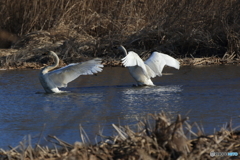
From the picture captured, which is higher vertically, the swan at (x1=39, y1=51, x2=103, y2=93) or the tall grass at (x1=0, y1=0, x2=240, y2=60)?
the tall grass at (x1=0, y1=0, x2=240, y2=60)

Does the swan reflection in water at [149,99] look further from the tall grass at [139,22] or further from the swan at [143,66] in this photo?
the tall grass at [139,22]

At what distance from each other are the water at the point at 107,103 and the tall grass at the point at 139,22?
252cm

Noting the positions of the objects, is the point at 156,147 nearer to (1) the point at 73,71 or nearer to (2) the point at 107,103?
(2) the point at 107,103

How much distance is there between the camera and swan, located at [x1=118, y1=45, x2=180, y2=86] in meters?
9.22

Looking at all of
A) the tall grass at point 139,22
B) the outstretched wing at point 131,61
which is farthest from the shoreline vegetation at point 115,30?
the outstretched wing at point 131,61

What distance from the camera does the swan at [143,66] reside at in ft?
30.2

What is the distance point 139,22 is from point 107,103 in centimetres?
800

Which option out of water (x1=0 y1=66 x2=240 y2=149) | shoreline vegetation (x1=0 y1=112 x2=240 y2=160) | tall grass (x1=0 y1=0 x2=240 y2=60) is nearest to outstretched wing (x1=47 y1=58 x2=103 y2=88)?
water (x1=0 y1=66 x2=240 y2=149)

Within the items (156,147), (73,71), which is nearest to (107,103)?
(73,71)

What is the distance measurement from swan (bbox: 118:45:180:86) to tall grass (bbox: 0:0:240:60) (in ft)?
12.2

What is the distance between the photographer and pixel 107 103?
771cm

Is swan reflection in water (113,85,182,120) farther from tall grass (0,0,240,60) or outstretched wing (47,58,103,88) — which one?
tall grass (0,0,240,60)

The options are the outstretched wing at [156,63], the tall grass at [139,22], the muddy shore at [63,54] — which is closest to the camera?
the outstretched wing at [156,63]

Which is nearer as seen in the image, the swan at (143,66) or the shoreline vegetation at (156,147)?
the shoreline vegetation at (156,147)
